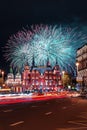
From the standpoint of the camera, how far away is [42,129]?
18.4m

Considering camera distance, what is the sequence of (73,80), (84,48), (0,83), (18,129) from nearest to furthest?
(18,129) < (0,83) < (84,48) < (73,80)

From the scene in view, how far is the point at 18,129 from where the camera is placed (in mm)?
18219

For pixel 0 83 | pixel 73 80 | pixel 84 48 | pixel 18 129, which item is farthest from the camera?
pixel 73 80

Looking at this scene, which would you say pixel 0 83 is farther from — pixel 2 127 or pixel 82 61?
pixel 2 127

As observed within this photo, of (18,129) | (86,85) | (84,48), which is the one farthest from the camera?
(84,48)

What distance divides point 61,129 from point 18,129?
2.00m

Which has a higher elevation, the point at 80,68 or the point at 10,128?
the point at 80,68

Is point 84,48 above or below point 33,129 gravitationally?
above

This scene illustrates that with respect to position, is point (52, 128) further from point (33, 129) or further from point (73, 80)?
point (73, 80)

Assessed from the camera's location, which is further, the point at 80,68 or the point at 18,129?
the point at 80,68

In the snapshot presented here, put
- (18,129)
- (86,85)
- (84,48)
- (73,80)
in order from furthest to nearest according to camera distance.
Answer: (73,80) < (84,48) < (86,85) < (18,129)

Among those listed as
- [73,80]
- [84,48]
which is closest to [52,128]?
[84,48]

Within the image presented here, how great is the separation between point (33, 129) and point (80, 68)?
6052 inches

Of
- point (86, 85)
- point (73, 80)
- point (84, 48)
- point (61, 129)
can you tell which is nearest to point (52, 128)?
point (61, 129)
